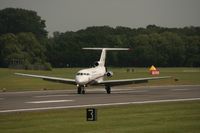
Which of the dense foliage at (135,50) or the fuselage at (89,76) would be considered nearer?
the fuselage at (89,76)

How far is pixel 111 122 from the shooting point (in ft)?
87.0

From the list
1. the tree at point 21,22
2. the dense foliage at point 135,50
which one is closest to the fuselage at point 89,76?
the dense foliage at point 135,50

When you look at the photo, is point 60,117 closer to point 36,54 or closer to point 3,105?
point 3,105

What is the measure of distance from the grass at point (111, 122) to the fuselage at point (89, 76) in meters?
20.5

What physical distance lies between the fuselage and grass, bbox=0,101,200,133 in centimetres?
2049

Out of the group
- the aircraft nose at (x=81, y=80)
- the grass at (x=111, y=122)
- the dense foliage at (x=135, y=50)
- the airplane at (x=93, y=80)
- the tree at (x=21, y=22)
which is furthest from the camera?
the tree at (x=21, y=22)

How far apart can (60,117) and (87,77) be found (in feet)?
81.5

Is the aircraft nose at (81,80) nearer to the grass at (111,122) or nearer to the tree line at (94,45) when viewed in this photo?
the grass at (111,122)

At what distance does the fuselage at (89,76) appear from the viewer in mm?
53603

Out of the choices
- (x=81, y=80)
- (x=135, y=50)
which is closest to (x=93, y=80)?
(x=81, y=80)

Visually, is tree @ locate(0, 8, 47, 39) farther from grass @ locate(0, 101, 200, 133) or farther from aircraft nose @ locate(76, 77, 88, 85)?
grass @ locate(0, 101, 200, 133)

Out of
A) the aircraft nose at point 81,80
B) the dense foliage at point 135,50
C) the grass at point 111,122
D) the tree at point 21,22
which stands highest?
the tree at point 21,22

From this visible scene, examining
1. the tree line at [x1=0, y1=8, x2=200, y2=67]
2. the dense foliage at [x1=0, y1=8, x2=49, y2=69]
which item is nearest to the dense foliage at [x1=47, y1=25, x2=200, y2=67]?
the tree line at [x1=0, y1=8, x2=200, y2=67]

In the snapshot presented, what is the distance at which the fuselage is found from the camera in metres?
53.6
